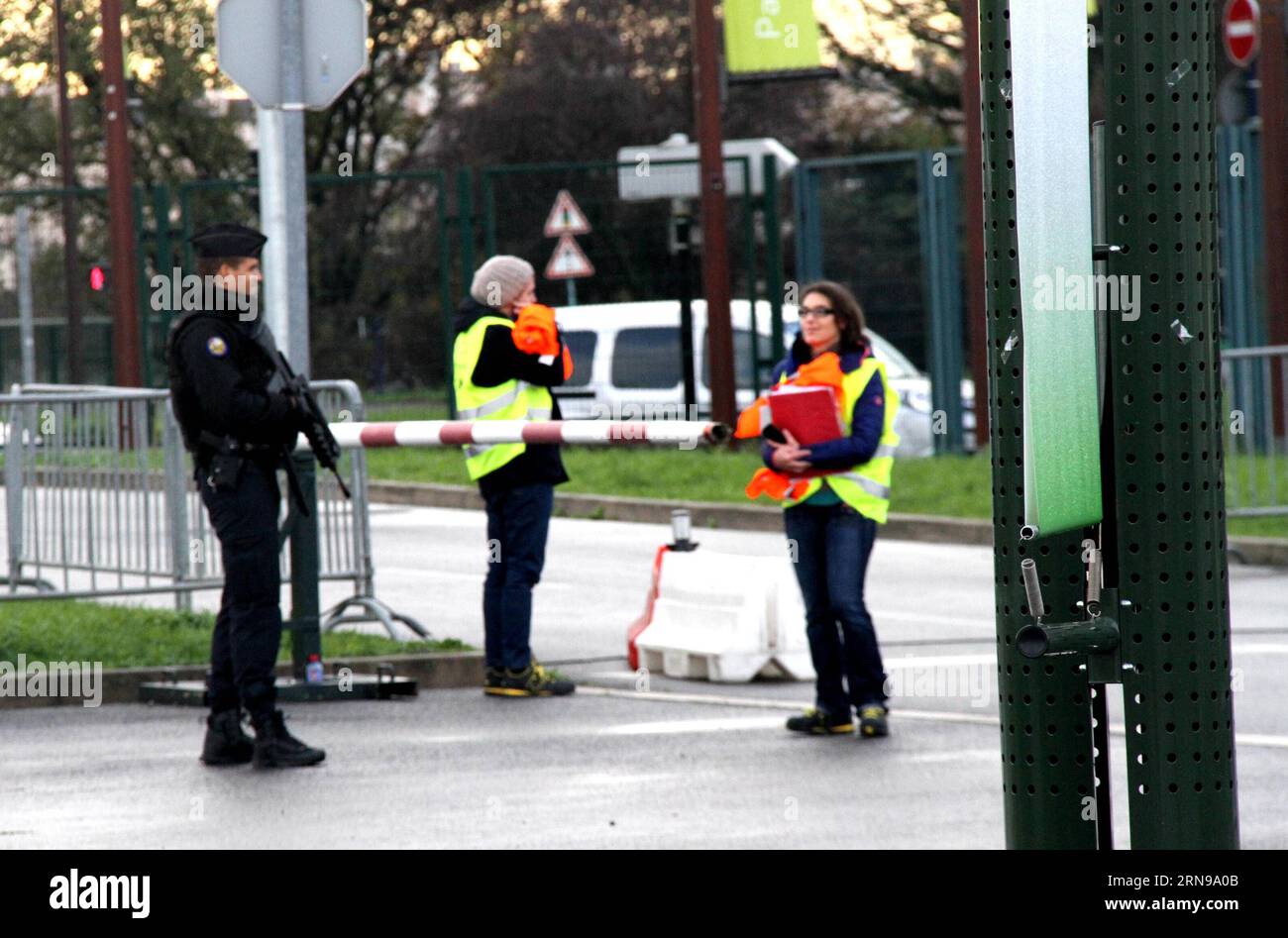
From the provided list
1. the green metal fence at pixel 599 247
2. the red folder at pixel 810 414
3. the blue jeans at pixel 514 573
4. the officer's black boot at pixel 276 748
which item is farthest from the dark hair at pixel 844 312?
the green metal fence at pixel 599 247

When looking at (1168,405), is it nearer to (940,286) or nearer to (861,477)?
(861,477)

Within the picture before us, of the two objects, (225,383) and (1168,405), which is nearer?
(1168,405)

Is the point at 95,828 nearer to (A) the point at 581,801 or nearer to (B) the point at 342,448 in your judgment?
(A) the point at 581,801

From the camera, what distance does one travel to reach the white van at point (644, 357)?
73.0 ft

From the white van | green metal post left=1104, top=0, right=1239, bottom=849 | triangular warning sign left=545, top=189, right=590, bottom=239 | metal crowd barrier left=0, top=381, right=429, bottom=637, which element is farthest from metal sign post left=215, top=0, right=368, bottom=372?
triangular warning sign left=545, top=189, right=590, bottom=239

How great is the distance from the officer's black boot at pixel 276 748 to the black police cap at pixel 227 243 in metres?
1.55

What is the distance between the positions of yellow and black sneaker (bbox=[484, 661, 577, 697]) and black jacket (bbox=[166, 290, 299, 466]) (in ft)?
6.85

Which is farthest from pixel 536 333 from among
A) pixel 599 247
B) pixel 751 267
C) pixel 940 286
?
pixel 599 247

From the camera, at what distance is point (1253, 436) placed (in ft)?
49.3

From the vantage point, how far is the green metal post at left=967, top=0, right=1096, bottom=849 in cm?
335

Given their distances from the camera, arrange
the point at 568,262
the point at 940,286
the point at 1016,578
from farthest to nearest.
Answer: the point at 568,262 → the point at 940,286 → the point at 1016,578

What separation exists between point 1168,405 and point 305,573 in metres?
6.41

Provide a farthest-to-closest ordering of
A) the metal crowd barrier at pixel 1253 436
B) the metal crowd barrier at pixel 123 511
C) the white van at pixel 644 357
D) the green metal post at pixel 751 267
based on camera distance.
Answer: the white van at pixel 644 357 < the green metal post at pixel 751 267 < the metal crowd barrier at pixel 1253 436 < the metal crowd barrier at pixel 123 511

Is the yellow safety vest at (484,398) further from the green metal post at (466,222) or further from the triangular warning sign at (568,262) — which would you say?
the green metal post at (466,222)
